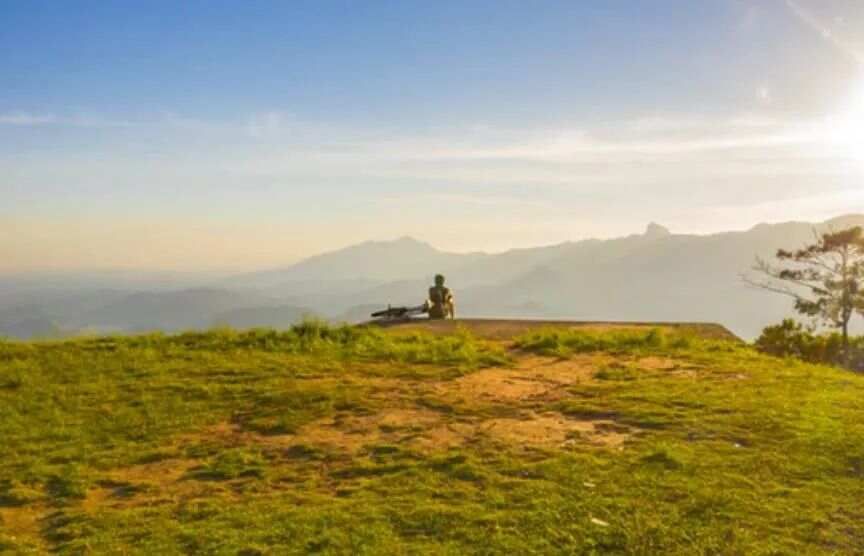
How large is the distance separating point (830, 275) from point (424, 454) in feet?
99.4

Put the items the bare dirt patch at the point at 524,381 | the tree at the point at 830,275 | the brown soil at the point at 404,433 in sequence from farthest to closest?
1. the tree at the point at 830,275
2. the bare dirt patch at the point at 524,381
3. the brown soil at the point at 404,433

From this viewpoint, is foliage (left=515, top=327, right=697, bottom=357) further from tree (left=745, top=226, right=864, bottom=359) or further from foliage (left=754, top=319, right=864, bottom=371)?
tree (left=745, top=226, right=864, bottom=359)

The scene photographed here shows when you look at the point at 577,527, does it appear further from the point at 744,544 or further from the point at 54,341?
the point at 54,341

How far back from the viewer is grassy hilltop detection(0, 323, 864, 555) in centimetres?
564

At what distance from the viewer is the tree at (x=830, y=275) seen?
29828 millimetres

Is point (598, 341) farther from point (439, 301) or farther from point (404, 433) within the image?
point (404, 433)

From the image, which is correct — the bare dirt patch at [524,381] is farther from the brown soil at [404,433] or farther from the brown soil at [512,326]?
the brown soil at [512,326]

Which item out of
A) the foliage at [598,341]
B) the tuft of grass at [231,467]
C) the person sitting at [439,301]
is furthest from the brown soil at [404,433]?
the person sitting at [439,301]

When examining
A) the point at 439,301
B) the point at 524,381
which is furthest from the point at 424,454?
the point at 439,301

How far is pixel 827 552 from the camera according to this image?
5.27m

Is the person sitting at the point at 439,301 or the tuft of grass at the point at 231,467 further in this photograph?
the person sitting at the point at 439,301

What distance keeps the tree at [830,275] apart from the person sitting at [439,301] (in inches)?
738

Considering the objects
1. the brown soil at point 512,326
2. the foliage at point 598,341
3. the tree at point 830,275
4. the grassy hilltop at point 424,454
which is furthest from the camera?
the tree at point 830,275

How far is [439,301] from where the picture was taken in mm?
20031
